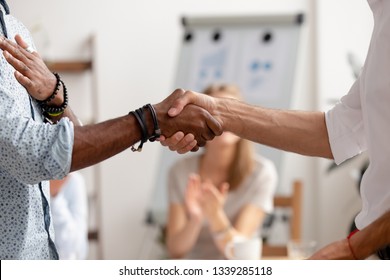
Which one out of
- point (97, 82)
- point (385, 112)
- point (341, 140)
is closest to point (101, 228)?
point (97, 82)

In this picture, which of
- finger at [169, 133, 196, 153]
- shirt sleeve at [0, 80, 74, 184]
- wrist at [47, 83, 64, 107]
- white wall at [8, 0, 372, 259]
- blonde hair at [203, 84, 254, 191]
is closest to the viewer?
shirt sleeve at [0, 80, 74, 184]

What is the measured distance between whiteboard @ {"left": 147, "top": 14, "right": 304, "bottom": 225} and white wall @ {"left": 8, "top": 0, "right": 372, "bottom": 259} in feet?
1.11

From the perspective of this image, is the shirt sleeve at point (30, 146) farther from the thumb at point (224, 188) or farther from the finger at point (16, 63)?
the thumb at point (224, 188)

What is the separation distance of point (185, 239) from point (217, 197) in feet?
0.96

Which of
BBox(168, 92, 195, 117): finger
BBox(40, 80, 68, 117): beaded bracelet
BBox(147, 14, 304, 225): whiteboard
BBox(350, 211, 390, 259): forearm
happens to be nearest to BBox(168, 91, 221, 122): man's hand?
BBox(168, 92, 195, 117): finger

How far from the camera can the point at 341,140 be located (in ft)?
5.92

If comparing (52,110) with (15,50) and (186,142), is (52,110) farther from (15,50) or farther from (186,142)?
(186,142)

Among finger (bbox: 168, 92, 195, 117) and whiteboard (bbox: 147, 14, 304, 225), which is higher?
finger (bbox: 168, 92, 195, 117)

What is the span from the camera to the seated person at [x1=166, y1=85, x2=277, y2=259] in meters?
2.89

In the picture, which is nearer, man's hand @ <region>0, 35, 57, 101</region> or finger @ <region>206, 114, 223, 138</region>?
man's hand @ <region>0, 35, 57, 101</region>

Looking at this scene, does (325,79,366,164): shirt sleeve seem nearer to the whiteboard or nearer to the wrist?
the wrist

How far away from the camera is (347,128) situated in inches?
70.4

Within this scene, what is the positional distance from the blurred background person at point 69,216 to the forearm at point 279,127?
1.04 meters
